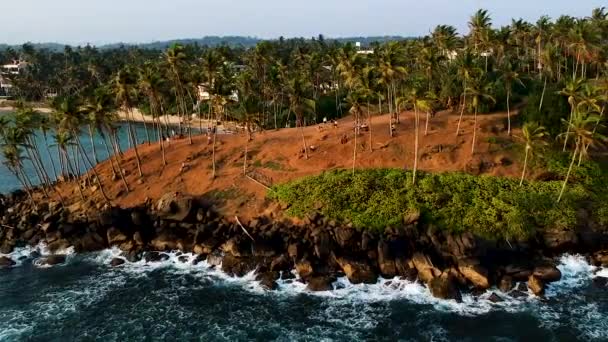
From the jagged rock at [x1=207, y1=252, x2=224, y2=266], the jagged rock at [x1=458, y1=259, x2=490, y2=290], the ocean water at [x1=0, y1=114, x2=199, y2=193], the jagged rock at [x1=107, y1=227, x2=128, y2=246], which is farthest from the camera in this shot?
the ocean water at [x1=0, y1=114, x2=199, y2=193]

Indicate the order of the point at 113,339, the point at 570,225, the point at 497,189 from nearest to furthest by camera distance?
the point at 113,339, the point at 570,225, the point at 497,189

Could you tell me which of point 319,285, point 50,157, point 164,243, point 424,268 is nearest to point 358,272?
point 319,285

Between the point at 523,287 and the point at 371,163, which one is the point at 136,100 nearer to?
the point at 371,163

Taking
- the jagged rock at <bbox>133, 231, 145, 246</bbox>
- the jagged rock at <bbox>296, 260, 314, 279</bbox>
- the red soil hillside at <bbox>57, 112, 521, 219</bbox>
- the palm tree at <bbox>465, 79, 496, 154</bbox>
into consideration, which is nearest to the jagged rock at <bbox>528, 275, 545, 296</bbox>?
the red soil hillside at <bbox>57, 112, 521, 219</bbox>

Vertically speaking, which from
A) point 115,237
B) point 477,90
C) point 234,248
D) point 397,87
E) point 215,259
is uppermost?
point 477,90

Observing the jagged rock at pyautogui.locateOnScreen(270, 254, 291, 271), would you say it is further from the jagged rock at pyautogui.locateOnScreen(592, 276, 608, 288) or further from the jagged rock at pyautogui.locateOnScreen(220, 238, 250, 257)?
the jagged rock at pyautogui.locateOnScreen(592, 276, 608, 288)

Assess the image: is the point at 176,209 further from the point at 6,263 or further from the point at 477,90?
the point at 477,90

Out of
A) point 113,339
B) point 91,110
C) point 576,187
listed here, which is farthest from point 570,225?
point 91,110
